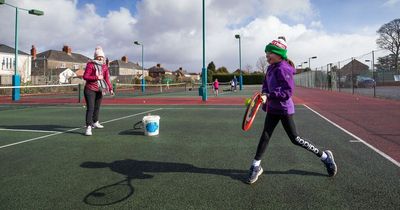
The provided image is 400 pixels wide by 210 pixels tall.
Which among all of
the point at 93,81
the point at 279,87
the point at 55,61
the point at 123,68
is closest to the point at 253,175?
the point at 279,87

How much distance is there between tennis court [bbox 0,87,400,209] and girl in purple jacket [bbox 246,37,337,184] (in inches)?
7.9

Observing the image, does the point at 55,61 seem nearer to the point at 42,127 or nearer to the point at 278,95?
the point at 42,127

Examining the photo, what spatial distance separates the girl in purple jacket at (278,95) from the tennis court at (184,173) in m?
0.20

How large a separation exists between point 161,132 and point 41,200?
4.49 m

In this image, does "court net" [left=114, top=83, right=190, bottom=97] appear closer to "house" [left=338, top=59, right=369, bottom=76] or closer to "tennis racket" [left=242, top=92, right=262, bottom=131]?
"house" [left=338, top=59, right=369, bottom=76]

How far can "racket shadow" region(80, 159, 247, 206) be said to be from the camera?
3.69m

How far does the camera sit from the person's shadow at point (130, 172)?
3.71 meters

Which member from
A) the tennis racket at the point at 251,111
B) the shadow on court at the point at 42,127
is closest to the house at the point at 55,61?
the shadow on court at the point at 42,127

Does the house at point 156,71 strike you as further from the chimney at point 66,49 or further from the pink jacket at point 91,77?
the pink jacket at point 91,77

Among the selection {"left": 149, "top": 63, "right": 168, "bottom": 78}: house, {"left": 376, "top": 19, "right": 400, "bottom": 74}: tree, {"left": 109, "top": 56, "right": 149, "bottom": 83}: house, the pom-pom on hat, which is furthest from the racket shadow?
{"left": 149, "top": 63, "right": 168, "bottom": 78}: house

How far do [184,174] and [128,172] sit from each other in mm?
774

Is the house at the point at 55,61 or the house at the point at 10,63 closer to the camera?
the house at the point at 10,63

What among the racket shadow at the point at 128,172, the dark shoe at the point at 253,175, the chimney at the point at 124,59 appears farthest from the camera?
the chimney at the point at 124,59

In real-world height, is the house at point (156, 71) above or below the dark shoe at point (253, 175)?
above
